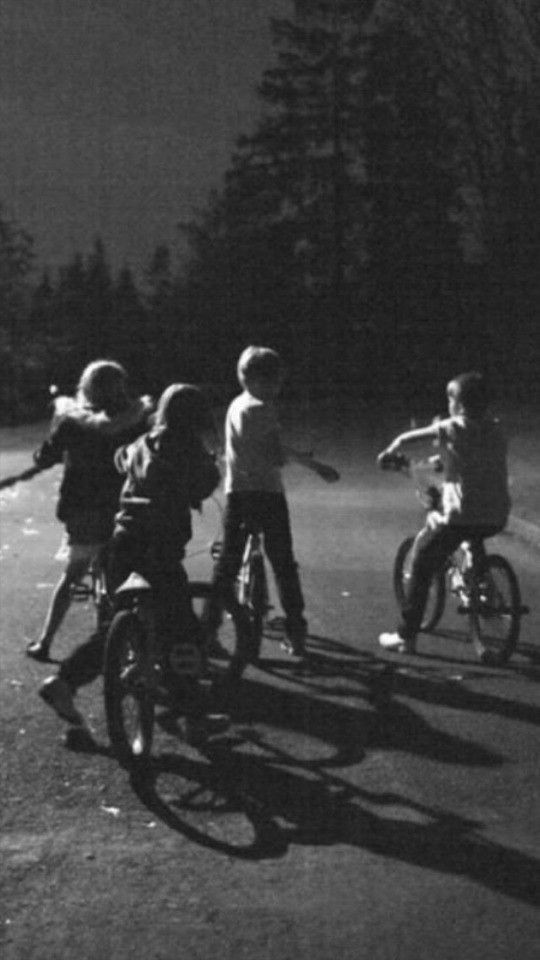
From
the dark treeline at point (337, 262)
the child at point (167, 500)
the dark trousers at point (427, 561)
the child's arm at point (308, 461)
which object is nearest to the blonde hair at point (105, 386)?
the child's arm at point (308, 461)

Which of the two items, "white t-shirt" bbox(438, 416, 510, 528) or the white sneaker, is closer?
Answer: "white t-shirt" bbox(438, 416, 510, 528)

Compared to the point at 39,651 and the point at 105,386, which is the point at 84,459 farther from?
the point at 39,651

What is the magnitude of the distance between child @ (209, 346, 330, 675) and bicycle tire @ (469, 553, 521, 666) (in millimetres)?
1009

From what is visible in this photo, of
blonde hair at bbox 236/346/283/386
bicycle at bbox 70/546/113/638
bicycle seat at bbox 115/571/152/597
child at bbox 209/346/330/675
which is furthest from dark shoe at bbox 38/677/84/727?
blonde hair at bbox 236/346/283/386

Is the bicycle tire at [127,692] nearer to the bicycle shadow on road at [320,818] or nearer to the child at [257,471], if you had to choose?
the bicycle shadow on road at [320,818]

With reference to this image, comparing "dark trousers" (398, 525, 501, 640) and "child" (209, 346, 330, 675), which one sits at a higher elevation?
"child" (209, 346, 330, 675)

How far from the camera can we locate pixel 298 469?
97.3 feet

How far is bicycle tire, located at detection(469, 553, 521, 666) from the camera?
988 centimetres

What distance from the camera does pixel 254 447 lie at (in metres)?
9.77

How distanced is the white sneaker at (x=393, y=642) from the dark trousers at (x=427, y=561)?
2.0 inches

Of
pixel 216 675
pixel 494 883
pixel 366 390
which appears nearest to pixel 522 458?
pixel 216 675

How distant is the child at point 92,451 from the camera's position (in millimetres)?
8984

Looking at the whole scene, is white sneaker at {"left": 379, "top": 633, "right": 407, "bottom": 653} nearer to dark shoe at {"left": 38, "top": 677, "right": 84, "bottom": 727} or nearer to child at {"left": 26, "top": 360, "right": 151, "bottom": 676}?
child at {"left": 26, "top": 360, "right": 151, "bottom": 676}

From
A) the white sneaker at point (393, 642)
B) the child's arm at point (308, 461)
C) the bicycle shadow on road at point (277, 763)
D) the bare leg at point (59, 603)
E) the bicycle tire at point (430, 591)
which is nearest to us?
the bicycle shadow on road at point (277, 763)
